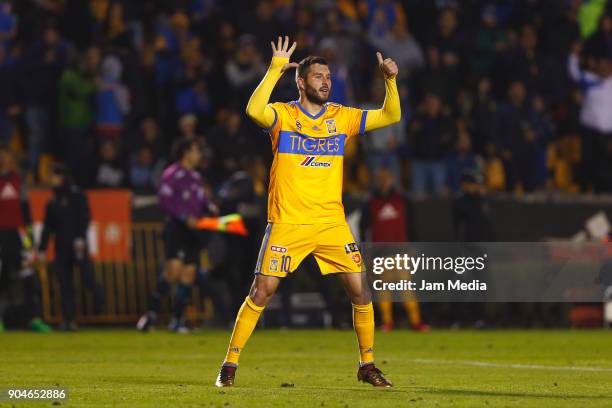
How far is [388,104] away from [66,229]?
10.1m

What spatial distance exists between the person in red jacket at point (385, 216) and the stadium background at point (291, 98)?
26.7 inches

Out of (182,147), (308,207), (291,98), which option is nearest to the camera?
(308,207)

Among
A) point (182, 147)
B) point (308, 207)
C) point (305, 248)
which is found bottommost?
point (305, 248)

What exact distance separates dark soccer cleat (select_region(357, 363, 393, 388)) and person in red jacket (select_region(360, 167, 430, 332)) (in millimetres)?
9525

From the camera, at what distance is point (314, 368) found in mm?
13828

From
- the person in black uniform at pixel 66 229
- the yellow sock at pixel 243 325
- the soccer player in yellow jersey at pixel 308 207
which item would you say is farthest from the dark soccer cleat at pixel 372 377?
the person in black uniform at pixel 66 229

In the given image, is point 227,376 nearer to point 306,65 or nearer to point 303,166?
Result: point 303,166

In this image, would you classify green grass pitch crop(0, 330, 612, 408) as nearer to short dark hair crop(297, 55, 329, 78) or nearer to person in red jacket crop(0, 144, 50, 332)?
person in red jacket crop(0, 144, 50, 332)

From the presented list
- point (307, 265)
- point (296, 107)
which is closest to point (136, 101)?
point (307, 265)

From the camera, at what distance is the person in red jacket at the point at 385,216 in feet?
68.9

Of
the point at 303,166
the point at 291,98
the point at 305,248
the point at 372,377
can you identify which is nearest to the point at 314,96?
the point at 303,166

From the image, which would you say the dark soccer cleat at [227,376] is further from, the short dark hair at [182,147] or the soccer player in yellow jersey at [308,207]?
the short dark hair at [182,147]

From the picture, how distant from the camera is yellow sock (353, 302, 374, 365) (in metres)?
11.4

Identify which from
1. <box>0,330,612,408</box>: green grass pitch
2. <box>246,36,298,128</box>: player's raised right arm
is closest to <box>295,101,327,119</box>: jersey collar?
<box>246,36,298,128</box>: player's raised right arm
